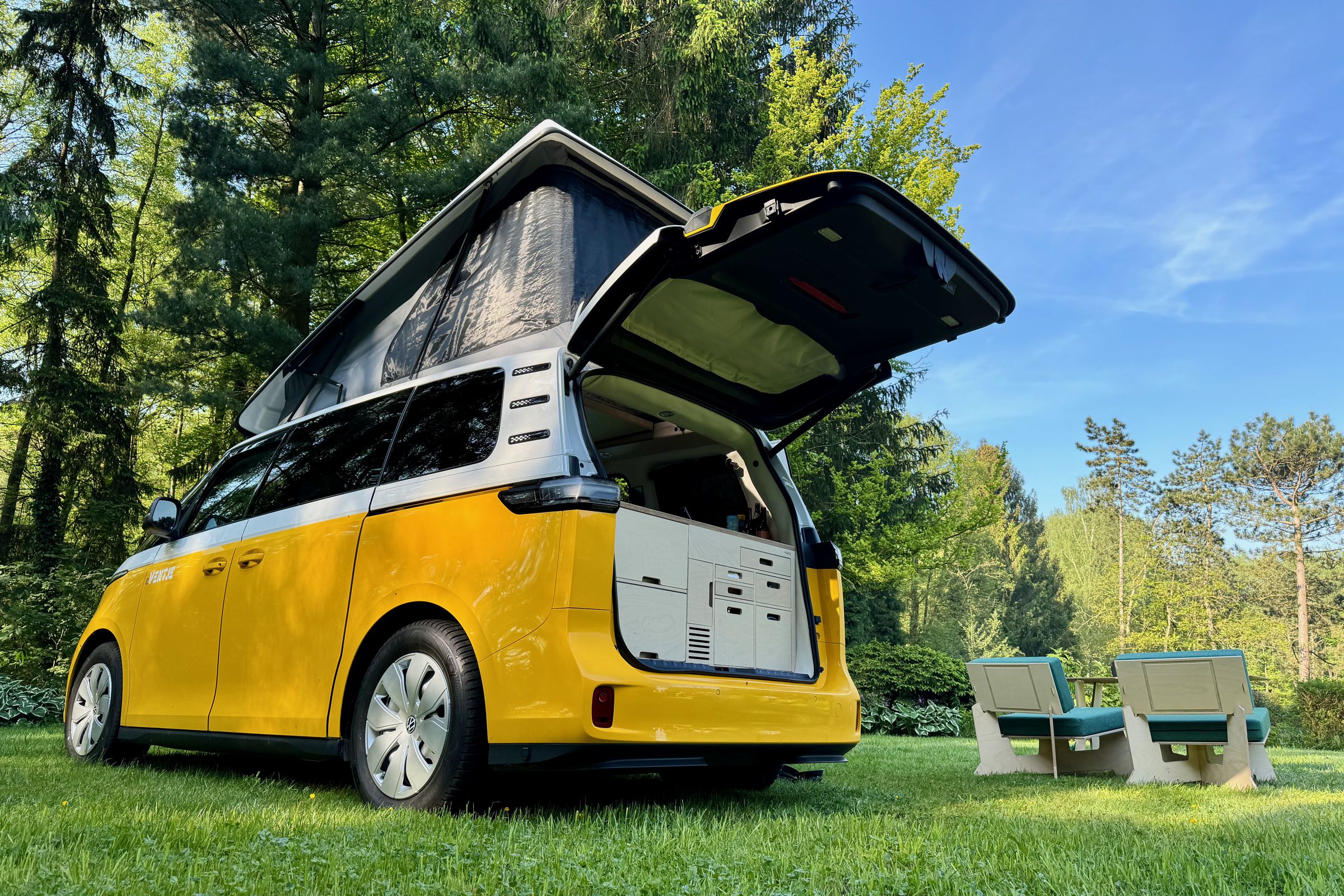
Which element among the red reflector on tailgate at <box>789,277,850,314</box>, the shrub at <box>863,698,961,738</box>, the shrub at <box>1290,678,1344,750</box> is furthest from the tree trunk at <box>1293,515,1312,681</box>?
the red reflector on tailgate at <box>789,277,850,314</box>

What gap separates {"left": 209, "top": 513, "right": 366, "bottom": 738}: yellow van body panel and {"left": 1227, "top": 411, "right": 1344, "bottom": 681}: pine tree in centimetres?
4198

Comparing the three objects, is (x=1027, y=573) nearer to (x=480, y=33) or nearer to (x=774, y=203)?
(x=480, y=33)

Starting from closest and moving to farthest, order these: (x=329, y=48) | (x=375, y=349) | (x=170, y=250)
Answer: (x=375, y=349) → (x=329, y=48) → (x=170, y=250)

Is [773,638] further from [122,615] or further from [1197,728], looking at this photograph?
[122,615]

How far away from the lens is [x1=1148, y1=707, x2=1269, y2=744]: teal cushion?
21.6ft

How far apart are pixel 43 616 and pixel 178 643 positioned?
8.57 meters

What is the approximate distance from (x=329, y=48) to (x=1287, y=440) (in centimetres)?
3970

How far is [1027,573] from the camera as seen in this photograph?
4256cm

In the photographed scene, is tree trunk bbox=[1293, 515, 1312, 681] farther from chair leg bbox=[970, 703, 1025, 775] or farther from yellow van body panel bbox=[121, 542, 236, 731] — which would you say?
yellow van body panel bbox=[121, 542, 236, 731]

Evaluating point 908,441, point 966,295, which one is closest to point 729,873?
point 966,295

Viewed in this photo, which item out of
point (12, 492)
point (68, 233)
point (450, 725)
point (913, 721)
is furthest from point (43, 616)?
point (913, 721)

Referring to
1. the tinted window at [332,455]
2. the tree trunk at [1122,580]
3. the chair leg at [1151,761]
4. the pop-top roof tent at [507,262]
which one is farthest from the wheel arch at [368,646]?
the tree trunk at [1122,580]

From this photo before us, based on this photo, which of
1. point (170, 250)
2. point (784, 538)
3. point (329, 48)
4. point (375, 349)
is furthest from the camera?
point (170, 250)

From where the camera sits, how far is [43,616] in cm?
1195
